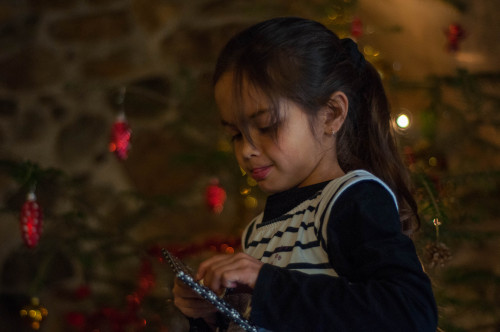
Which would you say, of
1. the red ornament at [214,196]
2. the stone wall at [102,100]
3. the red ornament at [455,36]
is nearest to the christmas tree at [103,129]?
the stone wall at [102,100]

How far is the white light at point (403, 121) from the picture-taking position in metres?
1.13

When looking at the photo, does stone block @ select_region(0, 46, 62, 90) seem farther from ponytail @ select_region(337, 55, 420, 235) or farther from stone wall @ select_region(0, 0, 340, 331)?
ponytail @ select_region(337, 55, 420, 235)

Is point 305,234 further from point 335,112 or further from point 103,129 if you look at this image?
point 103,129

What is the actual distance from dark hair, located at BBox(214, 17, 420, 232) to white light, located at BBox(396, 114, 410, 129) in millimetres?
238

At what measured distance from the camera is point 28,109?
7.07ft

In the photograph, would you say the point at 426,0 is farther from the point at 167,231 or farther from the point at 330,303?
the point at 330,303

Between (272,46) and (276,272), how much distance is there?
320mm

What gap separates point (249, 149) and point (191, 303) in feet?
0.67

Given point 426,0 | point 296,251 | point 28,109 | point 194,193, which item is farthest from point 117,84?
point 296,251

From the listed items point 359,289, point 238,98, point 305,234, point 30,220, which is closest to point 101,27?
point 30,220

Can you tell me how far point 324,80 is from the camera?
805 millimetres

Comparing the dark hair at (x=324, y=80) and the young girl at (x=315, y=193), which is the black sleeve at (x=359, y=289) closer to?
the young girl at (x=315, y=193)

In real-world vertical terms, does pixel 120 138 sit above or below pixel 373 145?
below

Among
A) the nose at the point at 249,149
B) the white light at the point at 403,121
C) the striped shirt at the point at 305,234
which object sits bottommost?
the white light at the point at 403,121
